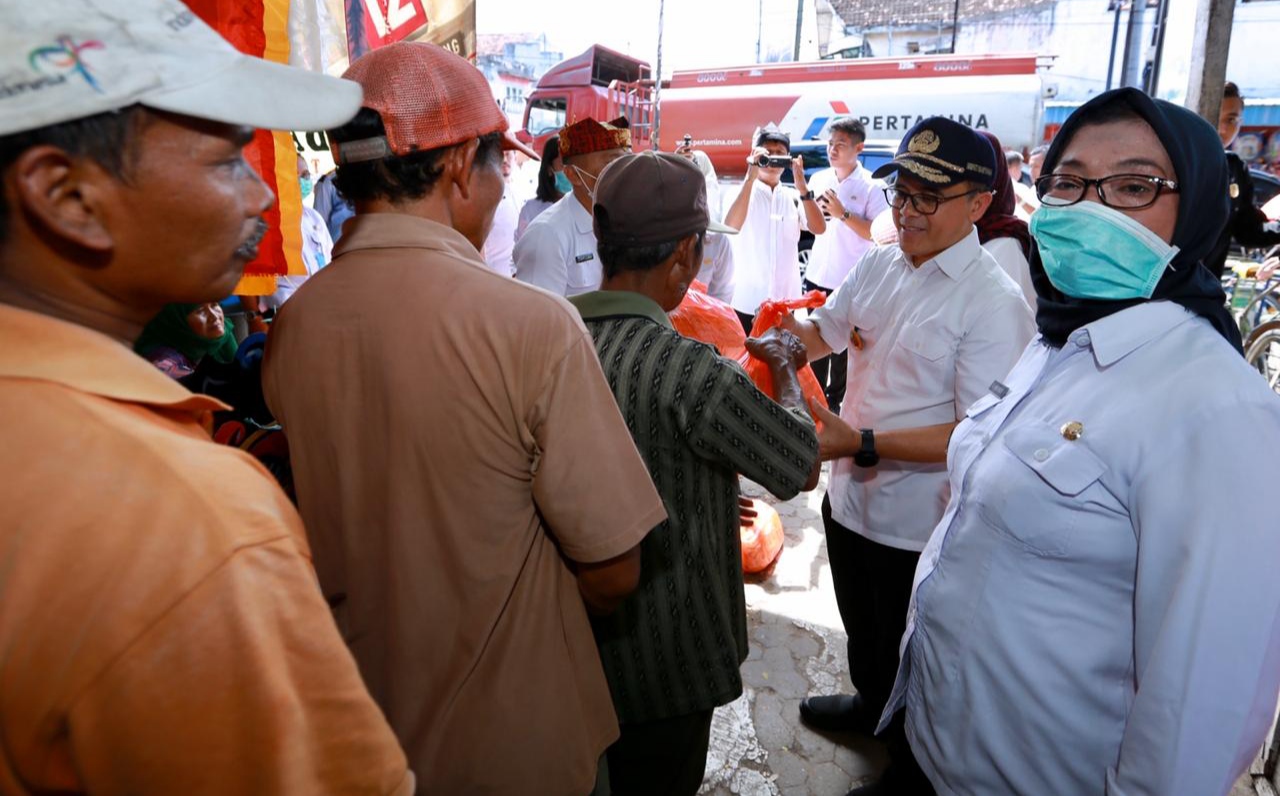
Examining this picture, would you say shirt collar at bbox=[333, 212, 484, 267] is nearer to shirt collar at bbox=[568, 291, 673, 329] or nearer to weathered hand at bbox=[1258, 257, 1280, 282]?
shirt collar at bbox=[568, 291, 673, 329]

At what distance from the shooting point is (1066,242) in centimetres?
154

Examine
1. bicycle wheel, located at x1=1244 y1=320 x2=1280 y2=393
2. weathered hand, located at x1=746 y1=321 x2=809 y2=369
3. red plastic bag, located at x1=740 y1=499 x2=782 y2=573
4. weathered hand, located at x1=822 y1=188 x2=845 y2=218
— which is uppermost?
weathered hand, located at x1=822 y1=188 x2=845 y2=218

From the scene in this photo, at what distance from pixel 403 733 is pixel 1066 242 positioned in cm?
166

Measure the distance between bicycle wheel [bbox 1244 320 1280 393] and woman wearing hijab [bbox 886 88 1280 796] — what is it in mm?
5593

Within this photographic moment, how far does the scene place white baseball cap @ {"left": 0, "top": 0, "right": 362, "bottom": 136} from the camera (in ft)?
2.04

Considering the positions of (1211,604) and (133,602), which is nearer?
(133,602)

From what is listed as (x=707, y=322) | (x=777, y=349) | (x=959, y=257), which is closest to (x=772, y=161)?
(x=707, y=322)

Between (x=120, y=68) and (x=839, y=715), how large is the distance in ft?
9.73

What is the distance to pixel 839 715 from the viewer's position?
112 inches

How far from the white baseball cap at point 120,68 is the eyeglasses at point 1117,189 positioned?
4.94ft

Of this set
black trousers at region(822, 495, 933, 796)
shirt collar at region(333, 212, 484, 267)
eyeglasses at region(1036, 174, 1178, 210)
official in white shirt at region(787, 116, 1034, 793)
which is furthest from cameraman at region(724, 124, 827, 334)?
shirt collar at region(333, 212, 484, 267)

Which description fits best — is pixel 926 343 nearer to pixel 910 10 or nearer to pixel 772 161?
pixel 772 161

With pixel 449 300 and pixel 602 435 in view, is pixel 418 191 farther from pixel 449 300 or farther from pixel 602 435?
pixel 602 435

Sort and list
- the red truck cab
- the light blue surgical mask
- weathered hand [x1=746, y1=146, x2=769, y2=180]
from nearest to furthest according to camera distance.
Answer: the light blue surgical mask, weathered hand [x1=746, y1=146, x2=769, y2=180], the red truck cab
